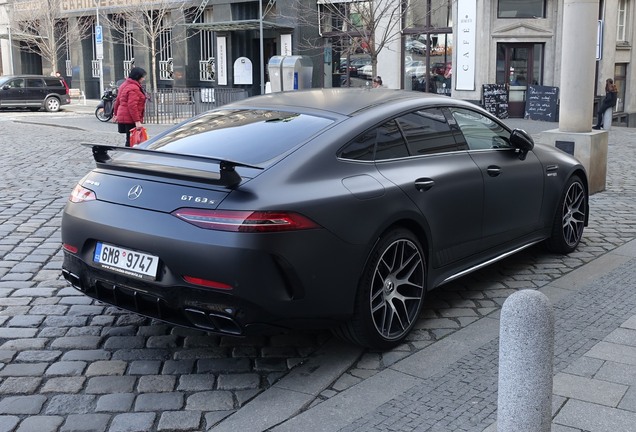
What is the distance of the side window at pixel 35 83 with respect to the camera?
32.3 metres

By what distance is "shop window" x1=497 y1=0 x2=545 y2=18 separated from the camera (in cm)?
2614

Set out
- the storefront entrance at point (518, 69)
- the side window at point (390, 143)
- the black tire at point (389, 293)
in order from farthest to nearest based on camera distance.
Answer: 1. the storefront entrance at point (518, 69)
2. the side window at point (390, 143)
3. the black tire at point (389, 293)

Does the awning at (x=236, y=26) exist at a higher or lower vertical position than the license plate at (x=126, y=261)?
higher

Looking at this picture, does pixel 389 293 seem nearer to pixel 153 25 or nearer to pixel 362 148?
pixel 362 148

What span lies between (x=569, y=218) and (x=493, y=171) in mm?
1690

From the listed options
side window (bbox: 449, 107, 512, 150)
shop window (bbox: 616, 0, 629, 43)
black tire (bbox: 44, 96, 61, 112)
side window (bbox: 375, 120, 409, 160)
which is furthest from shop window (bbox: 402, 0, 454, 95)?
side window (bbox: 375, 120, 409, 160)

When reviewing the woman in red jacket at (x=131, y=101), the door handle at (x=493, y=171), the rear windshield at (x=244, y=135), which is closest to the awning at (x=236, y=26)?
the woman in red jacket at (x=131, y=101)

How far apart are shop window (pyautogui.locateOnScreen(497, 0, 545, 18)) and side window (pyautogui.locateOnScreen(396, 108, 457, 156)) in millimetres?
22342

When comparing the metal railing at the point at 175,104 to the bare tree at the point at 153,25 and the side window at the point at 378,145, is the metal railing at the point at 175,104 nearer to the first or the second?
the bare tree at the point at 153,25

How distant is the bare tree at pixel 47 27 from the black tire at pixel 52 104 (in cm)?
875

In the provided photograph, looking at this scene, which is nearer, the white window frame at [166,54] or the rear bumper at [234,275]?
the rear bumper at [234,275]

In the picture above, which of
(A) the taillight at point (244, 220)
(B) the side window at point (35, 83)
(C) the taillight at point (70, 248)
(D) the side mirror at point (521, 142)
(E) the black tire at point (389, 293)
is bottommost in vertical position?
(E) the black tire at point (389, 293)

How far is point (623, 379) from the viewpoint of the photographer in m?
4.29

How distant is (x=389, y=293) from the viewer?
477 cm
